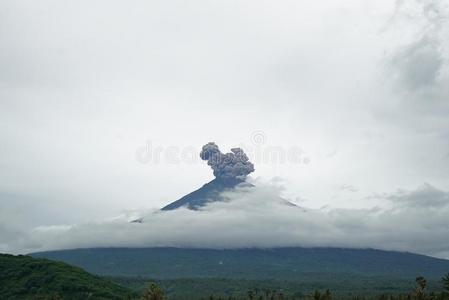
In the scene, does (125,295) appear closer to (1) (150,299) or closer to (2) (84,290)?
(2) (84,290)

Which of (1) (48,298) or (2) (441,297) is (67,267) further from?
Result: (2) (441,297)

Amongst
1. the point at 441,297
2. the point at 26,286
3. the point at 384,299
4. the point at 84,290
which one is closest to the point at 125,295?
the point at 84,290

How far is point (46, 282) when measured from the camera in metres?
163

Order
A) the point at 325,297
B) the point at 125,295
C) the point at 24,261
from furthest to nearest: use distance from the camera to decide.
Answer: the point at 24,261, the point at 125,295, the point at 325,297

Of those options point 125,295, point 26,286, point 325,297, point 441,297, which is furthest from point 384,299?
point 26,286

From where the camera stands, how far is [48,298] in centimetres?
→ 13225

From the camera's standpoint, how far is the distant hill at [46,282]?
152250mm

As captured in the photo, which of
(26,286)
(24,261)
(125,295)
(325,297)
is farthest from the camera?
(24,261)

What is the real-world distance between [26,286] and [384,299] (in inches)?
3839

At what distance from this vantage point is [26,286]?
512 feet

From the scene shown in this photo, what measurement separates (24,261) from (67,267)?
14738mm

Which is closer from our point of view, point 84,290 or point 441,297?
point 441,297

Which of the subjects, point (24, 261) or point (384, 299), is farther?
point (24, 261)

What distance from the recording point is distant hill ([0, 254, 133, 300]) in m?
152
